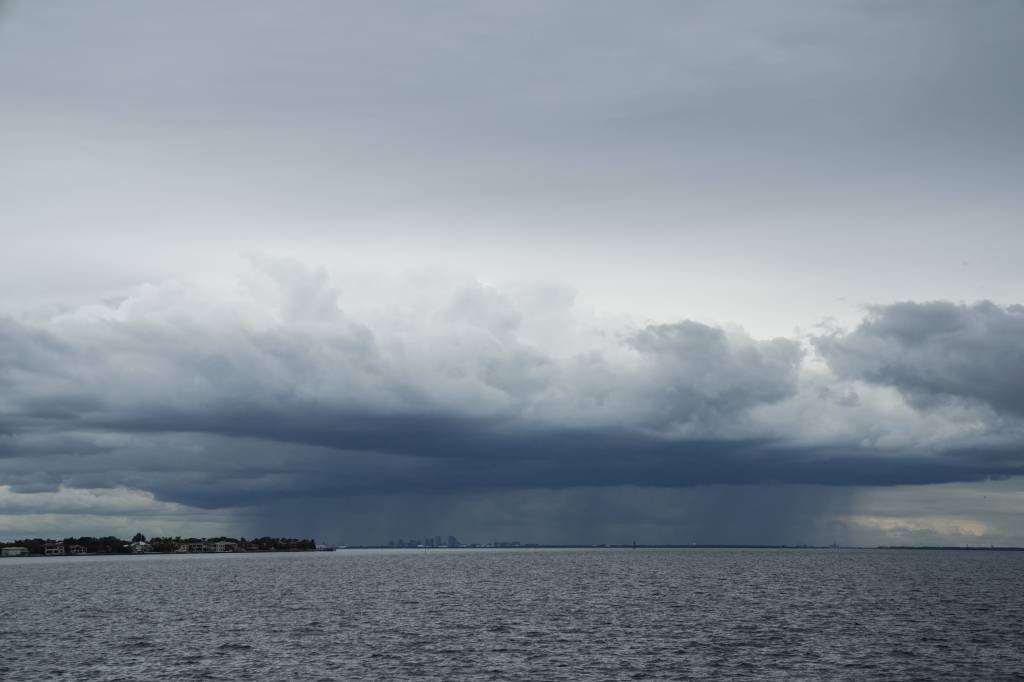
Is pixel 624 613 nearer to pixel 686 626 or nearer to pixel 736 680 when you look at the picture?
pixel 686 626

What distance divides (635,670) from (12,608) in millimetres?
115314

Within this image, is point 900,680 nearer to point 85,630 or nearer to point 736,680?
point 736,680

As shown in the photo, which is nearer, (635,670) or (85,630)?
(635,670)

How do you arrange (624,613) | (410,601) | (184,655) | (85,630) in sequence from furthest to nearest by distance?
(410,601) → (624,613) → (85,630) → (184,655)

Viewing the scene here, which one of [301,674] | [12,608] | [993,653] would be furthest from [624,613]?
[12,608]

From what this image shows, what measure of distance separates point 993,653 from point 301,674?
227 ft

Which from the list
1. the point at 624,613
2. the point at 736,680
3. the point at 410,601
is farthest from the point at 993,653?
the point at 410,601

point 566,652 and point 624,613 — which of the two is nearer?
point 566,652

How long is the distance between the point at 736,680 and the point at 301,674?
37.2 metres

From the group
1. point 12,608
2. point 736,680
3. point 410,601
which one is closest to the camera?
point 736,680

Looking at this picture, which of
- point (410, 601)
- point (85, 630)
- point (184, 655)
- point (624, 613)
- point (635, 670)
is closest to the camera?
point (635, 670)

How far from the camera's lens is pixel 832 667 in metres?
83.6

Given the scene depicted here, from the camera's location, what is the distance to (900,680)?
3061 inches

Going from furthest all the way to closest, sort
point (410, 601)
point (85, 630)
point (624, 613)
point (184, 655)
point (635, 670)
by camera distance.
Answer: point (410, 601) → point (624, 613) → point (85, 630) → point (184, 655) → point (635, 670)
